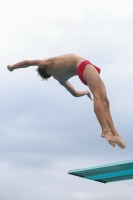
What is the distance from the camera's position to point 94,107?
32.7 ft

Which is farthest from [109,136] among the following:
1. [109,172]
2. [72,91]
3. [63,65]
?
[72,91]

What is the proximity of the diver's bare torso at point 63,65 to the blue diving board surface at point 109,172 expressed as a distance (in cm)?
231

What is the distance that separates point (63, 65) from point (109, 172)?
112 inches

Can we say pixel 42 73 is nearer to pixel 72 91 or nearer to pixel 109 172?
pixel 72 91

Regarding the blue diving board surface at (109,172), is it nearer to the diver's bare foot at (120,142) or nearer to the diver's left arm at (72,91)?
the diver's bare foot at (120,142)

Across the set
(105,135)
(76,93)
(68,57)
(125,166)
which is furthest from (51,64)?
(125,166)

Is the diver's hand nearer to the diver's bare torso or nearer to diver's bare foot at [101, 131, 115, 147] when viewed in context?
the diver's bare torso

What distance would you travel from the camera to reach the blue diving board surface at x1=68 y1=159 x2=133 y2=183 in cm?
1045

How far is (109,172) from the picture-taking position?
11.2m

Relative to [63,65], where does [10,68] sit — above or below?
above

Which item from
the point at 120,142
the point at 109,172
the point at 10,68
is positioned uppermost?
the point at 10,68

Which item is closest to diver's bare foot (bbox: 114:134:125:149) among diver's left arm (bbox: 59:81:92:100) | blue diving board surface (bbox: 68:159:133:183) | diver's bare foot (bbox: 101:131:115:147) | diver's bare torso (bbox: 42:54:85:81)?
diver's bare foot (bbox: 101:131:115:147)

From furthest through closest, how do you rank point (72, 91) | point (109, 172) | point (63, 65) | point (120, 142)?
point (72, 91) < point (109, 172) < point (63, 65) < point (120, 142)

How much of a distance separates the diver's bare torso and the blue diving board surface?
90.8 inches
